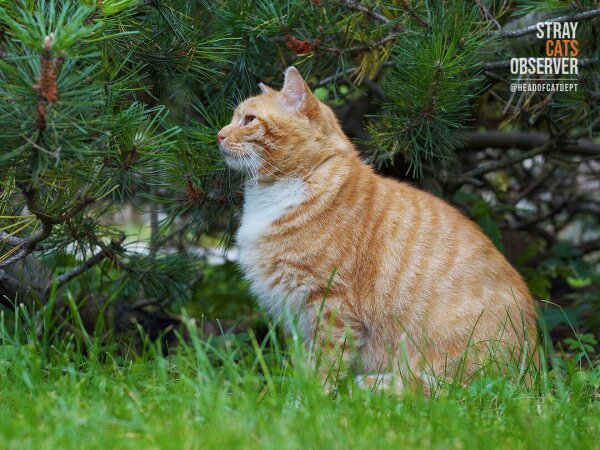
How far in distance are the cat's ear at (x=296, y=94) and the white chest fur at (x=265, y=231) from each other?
293 mm

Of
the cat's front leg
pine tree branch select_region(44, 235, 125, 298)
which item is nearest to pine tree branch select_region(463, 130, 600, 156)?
the cat's front leg

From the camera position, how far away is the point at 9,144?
222 centimetres

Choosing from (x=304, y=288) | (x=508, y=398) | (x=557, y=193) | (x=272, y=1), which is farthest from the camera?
(x=557, y=193)

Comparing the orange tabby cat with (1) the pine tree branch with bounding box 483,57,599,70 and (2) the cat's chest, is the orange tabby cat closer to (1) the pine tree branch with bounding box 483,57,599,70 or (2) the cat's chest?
(2) the cat's chest

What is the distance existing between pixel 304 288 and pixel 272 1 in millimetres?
1146

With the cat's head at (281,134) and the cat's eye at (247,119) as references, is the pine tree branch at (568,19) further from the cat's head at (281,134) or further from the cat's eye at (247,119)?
the cat's eye at (247,119)

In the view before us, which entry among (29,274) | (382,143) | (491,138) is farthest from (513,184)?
(29,274)

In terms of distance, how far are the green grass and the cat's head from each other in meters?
0.94

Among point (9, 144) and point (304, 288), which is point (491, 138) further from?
point (9, 144)

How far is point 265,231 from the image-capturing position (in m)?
3.10

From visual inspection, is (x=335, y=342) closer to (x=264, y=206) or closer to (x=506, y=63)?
(x=264, y=206)

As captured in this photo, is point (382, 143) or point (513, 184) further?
point (513, 184)

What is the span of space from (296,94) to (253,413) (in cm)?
150

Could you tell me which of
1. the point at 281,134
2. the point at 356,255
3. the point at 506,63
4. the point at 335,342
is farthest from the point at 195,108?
the point at 506,63
